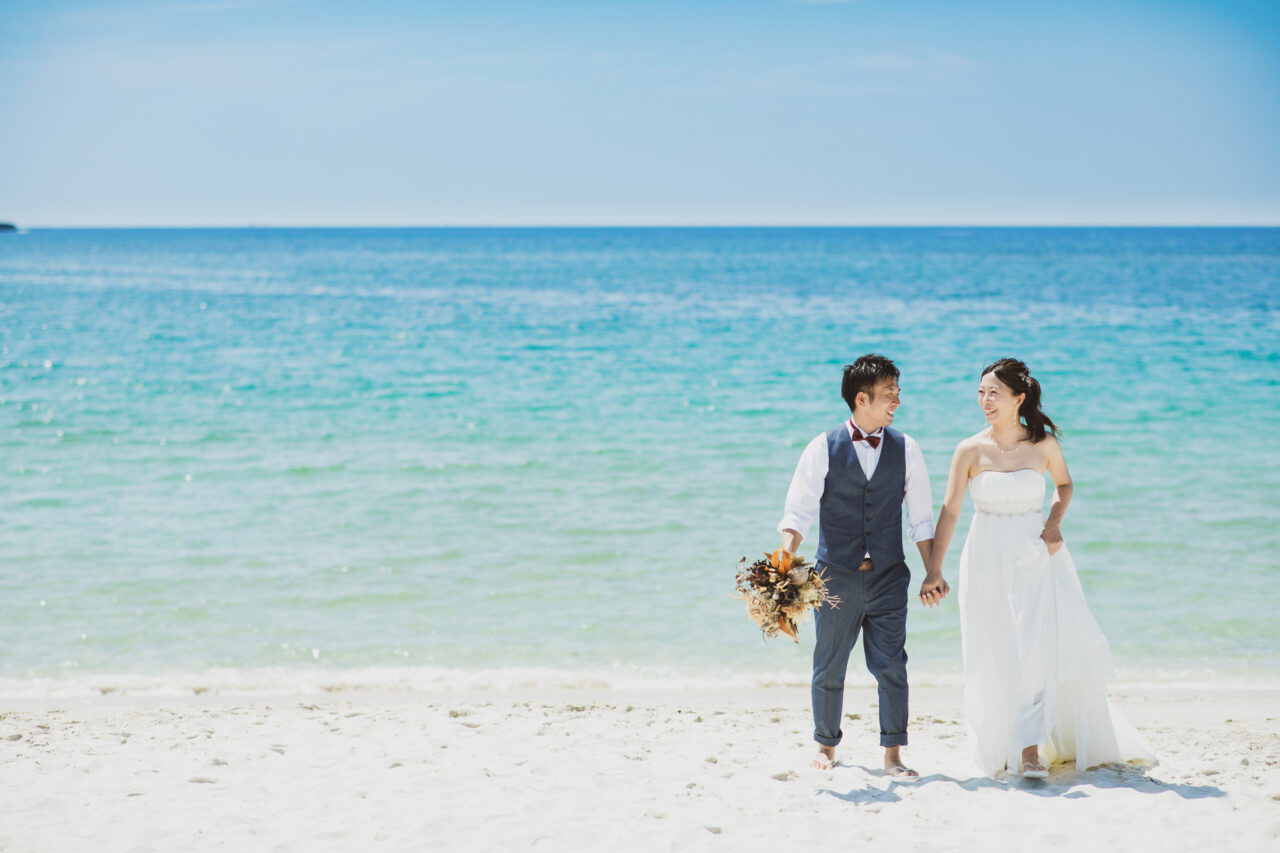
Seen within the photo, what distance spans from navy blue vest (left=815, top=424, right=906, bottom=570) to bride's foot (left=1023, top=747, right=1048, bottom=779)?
3.45 ft

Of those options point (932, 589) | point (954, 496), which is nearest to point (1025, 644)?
point (932, 589)

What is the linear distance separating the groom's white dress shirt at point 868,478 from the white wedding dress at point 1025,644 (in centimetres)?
25

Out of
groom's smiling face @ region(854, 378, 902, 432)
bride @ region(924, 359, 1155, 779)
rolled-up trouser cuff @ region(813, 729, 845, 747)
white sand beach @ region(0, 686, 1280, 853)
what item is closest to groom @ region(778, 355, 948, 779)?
groom's smiling face @ region(854, 378, 902, 432)

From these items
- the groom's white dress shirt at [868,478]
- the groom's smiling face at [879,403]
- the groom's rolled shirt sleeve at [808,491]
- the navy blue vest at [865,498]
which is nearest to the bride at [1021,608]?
the groom's white dress shirt at [868,478]

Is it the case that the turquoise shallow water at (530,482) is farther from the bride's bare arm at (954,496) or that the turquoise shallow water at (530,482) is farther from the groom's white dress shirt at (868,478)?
the groom's white dress shirt at (868,478)

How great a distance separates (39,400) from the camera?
55.2 ft

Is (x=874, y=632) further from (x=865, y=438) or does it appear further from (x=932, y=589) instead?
(x=865, y=438)

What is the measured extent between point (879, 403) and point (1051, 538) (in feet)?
3.29

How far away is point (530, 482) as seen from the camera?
37.8ft

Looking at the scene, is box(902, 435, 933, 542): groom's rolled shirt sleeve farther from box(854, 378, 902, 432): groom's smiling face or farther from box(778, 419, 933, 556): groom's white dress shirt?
box(854, 378, 902, 432): groom's smiling face

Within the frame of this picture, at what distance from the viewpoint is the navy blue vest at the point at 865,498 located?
432cm

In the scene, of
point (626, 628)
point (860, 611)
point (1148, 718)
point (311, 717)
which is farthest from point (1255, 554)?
point (311, 717)

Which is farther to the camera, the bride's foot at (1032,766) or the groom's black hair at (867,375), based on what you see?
the bride's foot at (1032,766)

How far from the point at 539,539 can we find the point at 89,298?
38511mm
